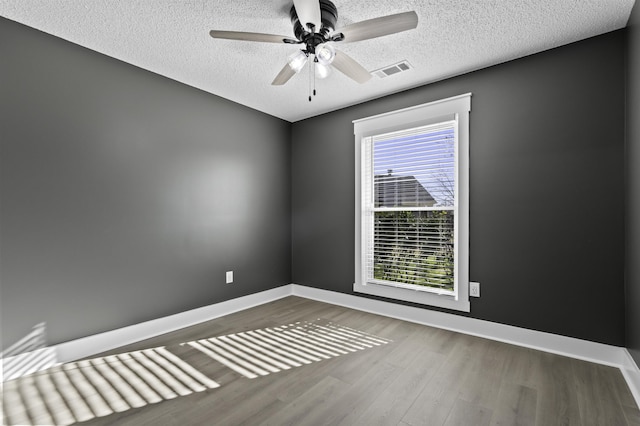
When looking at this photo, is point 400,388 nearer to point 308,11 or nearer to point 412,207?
point 412,207

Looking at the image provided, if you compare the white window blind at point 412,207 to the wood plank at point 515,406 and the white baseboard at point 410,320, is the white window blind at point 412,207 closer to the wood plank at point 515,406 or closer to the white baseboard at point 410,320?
Answer: the white baseboard at point 410,320

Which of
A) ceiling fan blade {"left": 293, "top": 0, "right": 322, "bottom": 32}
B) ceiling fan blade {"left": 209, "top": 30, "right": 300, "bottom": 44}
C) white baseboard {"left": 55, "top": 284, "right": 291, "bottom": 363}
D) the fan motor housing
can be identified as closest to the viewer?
ceiling fan blade {"left": 293, "top": 0, "right": 322, "bottom": 32}

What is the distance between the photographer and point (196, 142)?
3.27 metres

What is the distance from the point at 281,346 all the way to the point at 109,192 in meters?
2.03

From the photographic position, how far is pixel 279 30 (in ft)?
7.45

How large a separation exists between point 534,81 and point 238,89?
287 centimetres

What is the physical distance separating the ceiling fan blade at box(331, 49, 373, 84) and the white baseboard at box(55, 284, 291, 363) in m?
2.78

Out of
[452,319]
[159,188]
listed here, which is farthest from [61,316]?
[452,319]

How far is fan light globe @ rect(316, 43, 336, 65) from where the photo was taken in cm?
199

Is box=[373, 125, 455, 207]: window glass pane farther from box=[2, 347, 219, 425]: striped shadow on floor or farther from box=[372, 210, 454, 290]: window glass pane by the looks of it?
box=[2, 347, 219, 425]: striped shadow on floor

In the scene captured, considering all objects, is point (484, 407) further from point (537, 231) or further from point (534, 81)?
point (534, 81)

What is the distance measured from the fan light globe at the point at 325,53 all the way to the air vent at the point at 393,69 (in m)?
0.99

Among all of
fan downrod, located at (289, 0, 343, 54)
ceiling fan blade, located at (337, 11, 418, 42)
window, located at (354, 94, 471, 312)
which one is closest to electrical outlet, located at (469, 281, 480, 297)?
window, located at (354, 94, 471, 312)

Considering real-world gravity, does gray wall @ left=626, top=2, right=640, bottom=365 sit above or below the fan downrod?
below
